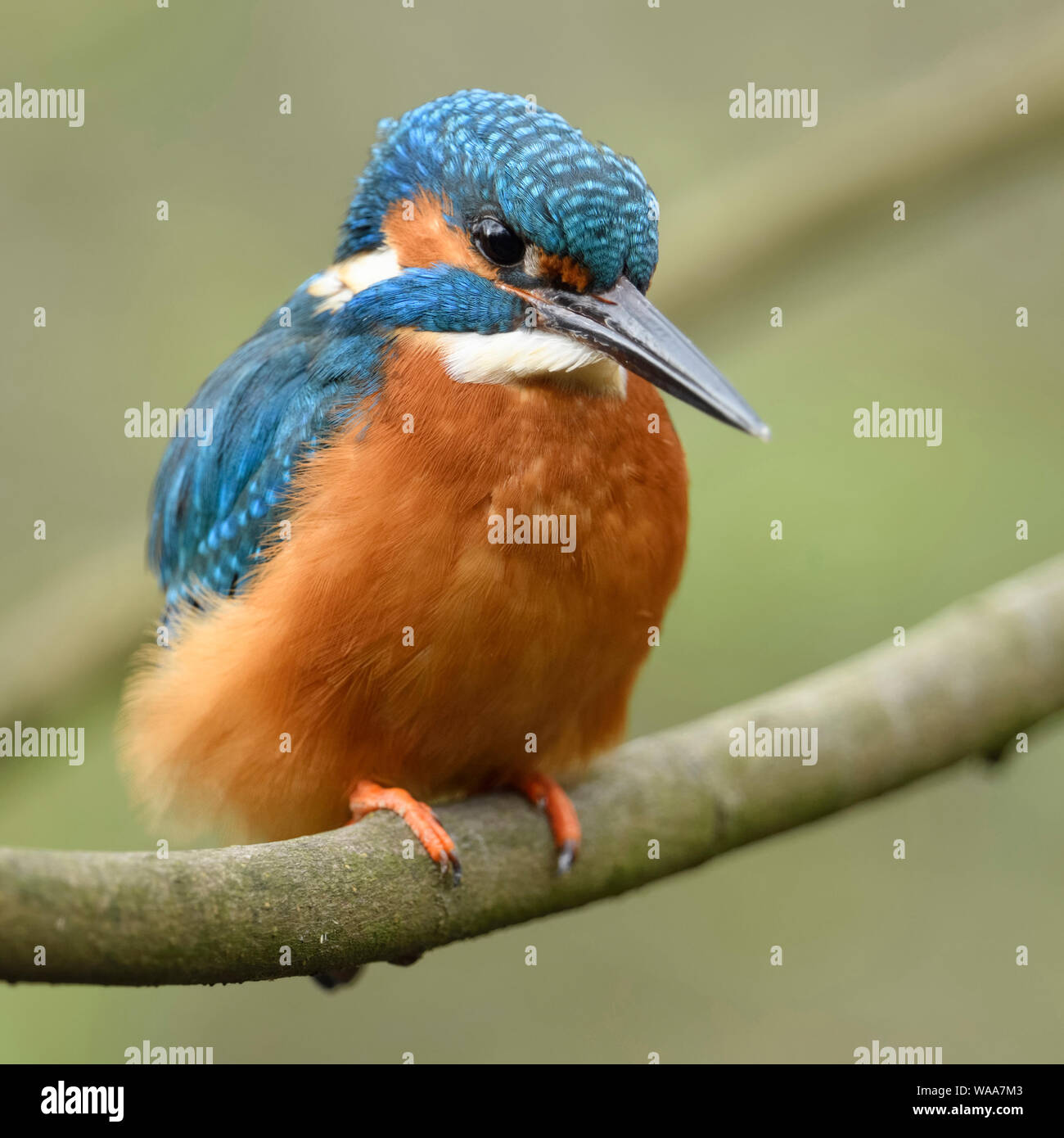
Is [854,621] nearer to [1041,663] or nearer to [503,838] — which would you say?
[1041,663]

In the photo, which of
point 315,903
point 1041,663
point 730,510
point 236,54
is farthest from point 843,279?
point 315,903

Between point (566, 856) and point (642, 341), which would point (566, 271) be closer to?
point (642, 341)

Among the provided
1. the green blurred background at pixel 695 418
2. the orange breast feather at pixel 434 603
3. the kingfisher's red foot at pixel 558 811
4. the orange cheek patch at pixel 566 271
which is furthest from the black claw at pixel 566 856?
the green blurred background at pixel 695 418
